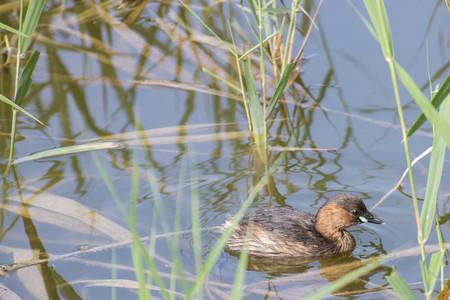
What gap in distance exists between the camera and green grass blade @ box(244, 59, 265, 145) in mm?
6500

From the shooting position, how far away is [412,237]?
20.2 feet

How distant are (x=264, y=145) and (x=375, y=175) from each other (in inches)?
32.2

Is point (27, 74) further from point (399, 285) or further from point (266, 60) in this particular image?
point (399, 285)

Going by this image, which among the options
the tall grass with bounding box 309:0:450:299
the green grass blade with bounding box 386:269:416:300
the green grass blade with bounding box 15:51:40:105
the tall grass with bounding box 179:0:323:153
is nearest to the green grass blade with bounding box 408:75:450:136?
the tall grass with bounding box 309:0:450:299

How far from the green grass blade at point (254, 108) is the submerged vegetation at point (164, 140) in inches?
0.4

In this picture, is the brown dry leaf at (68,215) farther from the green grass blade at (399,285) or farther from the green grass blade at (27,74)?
the green grass blade at (399,285)

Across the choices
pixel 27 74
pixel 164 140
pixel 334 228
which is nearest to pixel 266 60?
pixel 164 140

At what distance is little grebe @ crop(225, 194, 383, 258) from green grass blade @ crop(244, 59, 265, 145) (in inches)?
27.8

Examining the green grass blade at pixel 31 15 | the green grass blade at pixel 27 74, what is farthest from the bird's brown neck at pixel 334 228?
the green grass blade at pixel 31 15

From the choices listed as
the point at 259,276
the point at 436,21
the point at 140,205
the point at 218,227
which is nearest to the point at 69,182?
the point at 140,205

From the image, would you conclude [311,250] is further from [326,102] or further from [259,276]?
[326,102]

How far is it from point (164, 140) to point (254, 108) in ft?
2.88

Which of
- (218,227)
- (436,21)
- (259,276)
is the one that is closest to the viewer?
(259,276)

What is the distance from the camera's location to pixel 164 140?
7.26m
